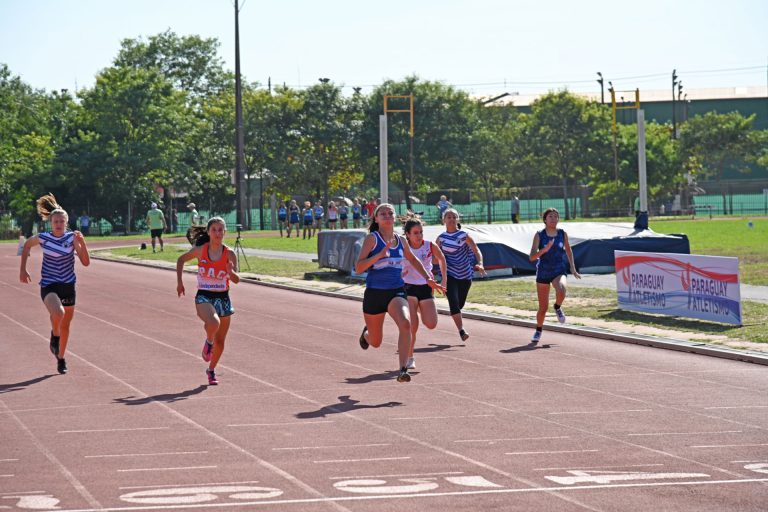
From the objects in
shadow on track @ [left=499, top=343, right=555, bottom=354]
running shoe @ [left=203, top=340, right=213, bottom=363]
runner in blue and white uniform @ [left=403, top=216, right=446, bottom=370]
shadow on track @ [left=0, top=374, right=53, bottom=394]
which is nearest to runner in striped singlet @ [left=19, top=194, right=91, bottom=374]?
shadow on track @ [left=0, top=374, right=53, bottom=394]

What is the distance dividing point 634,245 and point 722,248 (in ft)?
33.4

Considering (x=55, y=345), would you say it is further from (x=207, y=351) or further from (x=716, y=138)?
(x=716, y=138)

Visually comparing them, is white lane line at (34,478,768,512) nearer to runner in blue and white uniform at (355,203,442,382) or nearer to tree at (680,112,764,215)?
A: runner in blue and white uniform at (355,203,442,382)

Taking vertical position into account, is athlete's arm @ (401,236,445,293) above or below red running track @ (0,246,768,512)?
above

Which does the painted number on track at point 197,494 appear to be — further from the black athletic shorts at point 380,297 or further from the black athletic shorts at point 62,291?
the black athletic shorts at point 62,291

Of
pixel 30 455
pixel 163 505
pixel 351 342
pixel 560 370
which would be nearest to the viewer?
pixel 163 505

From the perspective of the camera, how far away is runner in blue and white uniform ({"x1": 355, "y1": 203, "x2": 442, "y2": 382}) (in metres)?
12.1

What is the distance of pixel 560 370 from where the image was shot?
13672 millimetres

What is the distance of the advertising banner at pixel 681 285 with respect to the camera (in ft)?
57.2

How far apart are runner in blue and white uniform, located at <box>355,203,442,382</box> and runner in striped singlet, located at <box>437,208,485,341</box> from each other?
3733 millimetres

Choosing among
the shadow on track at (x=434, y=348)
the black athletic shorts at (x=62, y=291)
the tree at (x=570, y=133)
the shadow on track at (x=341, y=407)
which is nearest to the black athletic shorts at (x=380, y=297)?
the shadow on track at (x=341, y=407)

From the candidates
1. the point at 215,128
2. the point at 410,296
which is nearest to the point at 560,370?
the point at 410,296

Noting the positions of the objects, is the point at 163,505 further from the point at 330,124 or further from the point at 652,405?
the point at 330,124

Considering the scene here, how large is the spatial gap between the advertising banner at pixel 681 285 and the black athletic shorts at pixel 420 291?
5292mm
